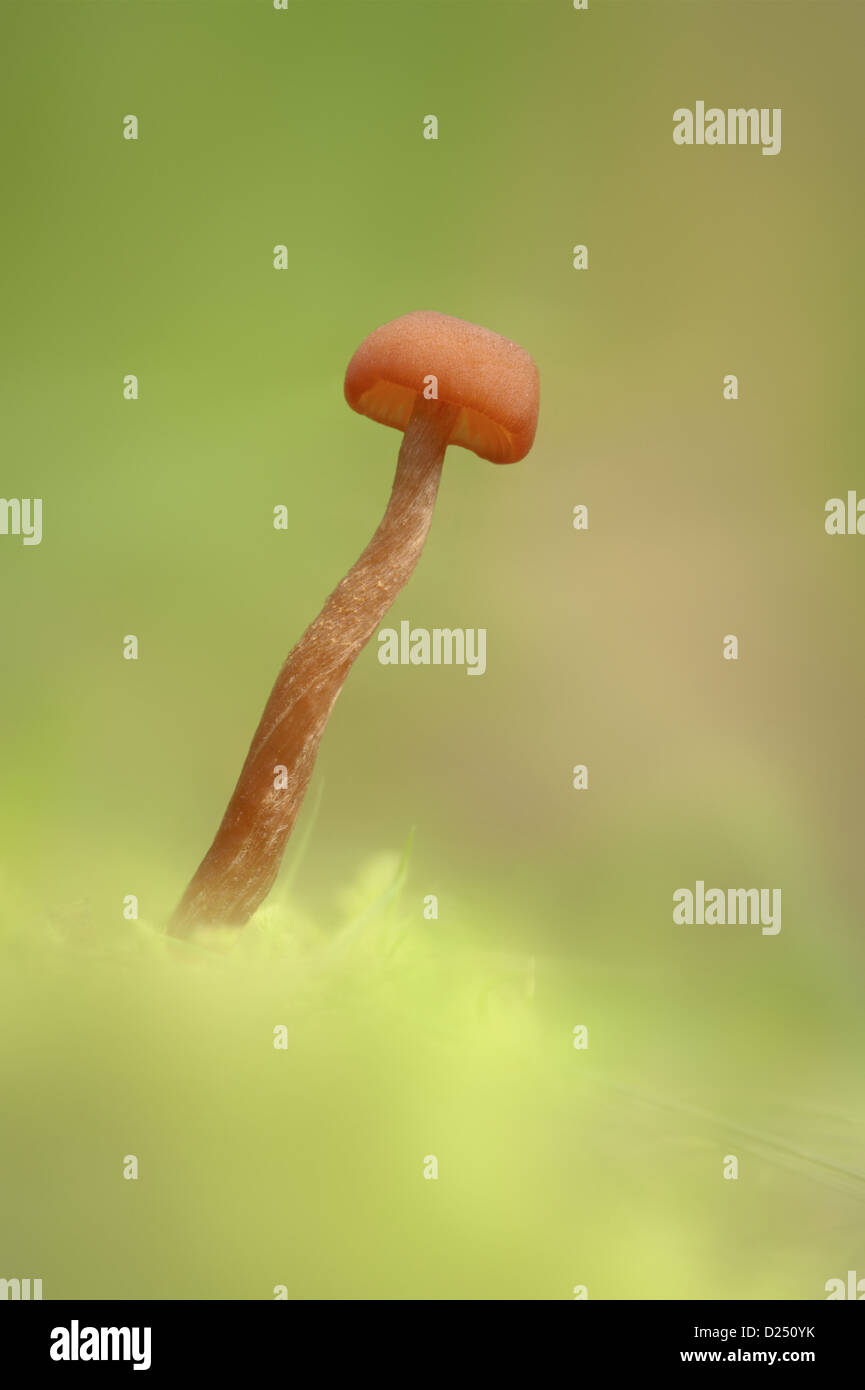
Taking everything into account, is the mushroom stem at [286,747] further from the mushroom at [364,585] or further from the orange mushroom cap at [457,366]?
the orange mushroom cap at [457,366]

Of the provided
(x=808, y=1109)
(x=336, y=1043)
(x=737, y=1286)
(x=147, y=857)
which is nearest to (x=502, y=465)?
(x=147, y=857)

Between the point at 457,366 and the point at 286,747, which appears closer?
the point at 457,366

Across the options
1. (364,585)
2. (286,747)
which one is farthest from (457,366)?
(286,747)

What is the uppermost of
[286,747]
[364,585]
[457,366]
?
[457,366]

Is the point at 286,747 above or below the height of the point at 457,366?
below

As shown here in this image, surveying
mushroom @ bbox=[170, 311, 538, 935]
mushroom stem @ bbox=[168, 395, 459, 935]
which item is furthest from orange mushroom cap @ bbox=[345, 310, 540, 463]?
mushroom stem @ bbox=[168, 395, 459, 935]

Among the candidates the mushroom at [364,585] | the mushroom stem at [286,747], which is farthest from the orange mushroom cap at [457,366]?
the mushroom stem at [286,747]

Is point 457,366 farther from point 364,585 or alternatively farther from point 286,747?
point 286,747
